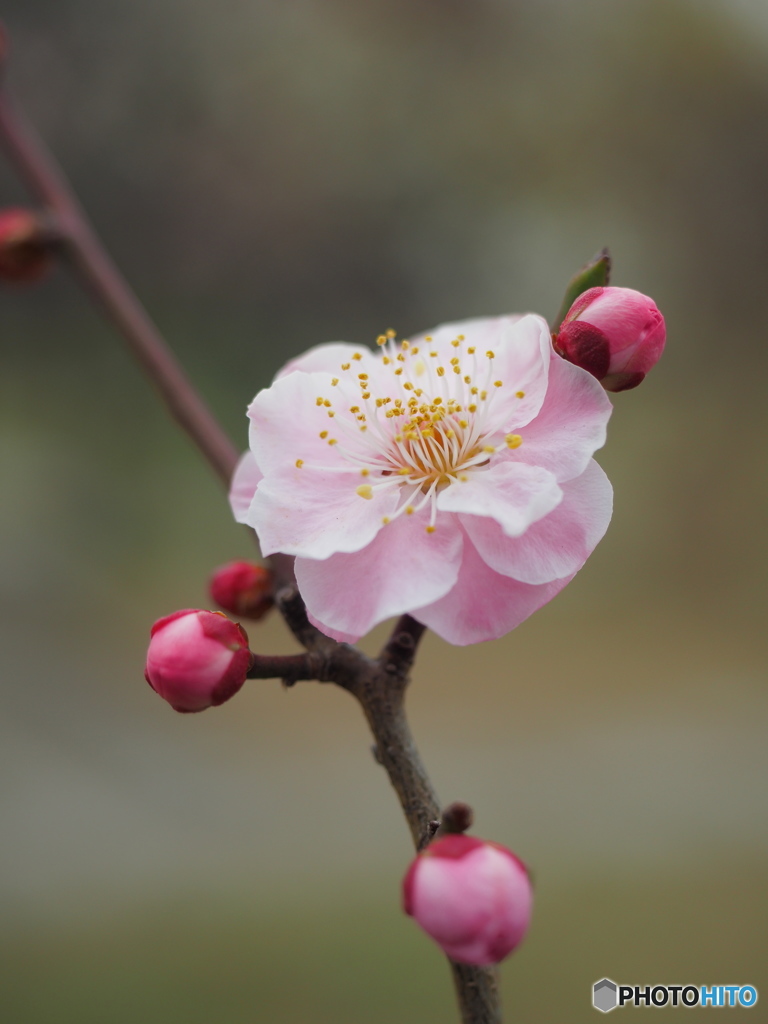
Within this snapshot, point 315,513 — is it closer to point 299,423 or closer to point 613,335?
point 299,423

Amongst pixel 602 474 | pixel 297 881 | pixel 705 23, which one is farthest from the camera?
pixel 705 23

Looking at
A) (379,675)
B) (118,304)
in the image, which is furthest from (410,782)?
(118,304)

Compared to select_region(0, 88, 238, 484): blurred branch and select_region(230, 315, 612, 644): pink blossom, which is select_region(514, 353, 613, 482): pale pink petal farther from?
select_region(0, 88, 238, 484): blurred branch

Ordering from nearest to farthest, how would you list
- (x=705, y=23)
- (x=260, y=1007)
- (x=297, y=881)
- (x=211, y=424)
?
(x=211, y=424)
(x=260, y=1007)
(x=297, y=881)
(x=705, y=23)

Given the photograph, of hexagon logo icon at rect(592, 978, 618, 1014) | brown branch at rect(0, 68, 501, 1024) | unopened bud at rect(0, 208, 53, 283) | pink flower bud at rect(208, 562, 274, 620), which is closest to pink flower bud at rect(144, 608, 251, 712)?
brown branch at rect(0, 68, 501, 1024)

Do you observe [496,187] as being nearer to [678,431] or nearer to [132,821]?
[678,431]

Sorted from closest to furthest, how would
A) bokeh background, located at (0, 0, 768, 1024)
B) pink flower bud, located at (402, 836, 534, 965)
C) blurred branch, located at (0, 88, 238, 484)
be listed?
pink flower bud, located at (402, 836, 534, 965) → blurred branch, located at (0, 88, 238, 484) → bokeh background, located at (0, 0, 768, 1024)

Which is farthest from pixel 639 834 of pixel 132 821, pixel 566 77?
pixel 566 77
